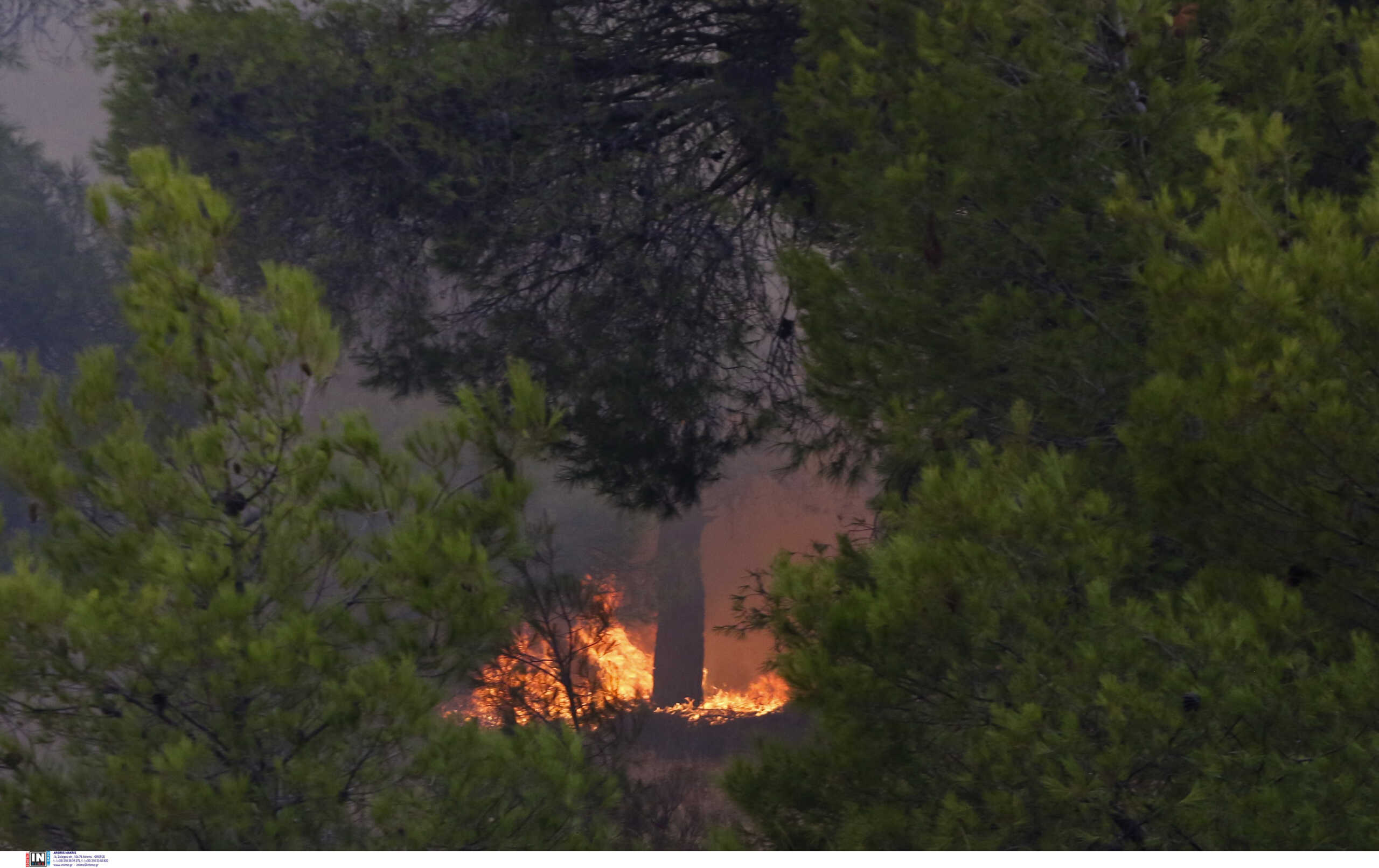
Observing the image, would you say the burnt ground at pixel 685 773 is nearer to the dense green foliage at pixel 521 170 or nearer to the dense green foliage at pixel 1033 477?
the dense green foliage at pixel 1033 477

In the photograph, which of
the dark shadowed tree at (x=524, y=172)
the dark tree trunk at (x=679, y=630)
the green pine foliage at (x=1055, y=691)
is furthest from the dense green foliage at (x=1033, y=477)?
the dark tree trunk at (x=679, y=630)

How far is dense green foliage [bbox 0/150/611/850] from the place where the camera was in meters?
4.10

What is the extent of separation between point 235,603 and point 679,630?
760 inches

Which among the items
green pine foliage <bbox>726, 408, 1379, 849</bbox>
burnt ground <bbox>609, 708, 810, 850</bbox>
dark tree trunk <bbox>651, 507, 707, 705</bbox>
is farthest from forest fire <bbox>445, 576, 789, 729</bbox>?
dark tree trunk <bbox>651, 507, 707, 705</bbox>

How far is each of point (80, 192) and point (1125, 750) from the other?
1041 inches

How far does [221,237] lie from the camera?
4.64 m

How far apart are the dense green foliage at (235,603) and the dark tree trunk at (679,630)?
58.7 feet

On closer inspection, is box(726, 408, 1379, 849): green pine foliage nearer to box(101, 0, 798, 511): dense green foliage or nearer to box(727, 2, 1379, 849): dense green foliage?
box(727, 2, 1379, 849): dense green foliage

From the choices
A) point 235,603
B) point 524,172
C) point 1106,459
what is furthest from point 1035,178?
point 524,172

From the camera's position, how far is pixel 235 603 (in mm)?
4074

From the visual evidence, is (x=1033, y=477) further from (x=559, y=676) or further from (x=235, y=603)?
(x=559, y=676)

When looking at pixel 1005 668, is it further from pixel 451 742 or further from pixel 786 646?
pixel 451 742

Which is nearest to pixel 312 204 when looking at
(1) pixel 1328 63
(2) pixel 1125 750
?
(1) pixel 1328 63

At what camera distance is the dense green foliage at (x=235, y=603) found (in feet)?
13.5
